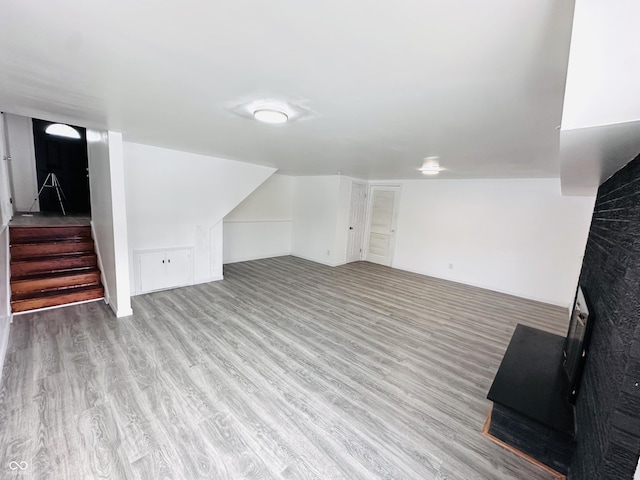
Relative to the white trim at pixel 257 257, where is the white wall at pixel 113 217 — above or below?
above

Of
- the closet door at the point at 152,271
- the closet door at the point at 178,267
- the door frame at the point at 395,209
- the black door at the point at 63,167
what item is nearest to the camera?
the closet door at the point at 152,271

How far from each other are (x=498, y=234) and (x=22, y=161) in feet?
33.6

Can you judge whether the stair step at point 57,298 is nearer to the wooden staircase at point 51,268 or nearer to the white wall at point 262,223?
the wooden staircase at point 51,268

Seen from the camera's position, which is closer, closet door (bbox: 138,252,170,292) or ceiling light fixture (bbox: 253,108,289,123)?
ceiling light fixture (bbox: 253,108,289,123)

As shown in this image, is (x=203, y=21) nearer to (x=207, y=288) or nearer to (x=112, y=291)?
(x=112, y=291)

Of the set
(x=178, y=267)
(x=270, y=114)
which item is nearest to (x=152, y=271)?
(x=178, y=267)

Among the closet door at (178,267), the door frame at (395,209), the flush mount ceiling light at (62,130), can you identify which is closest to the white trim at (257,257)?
the closet door at (178,267)

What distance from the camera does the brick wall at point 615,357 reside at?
2.93ft

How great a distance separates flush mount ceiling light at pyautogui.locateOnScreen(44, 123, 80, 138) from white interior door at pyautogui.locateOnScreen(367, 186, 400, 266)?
23.0 feet

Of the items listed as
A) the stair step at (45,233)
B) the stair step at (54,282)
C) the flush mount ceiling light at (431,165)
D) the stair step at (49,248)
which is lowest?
the stair step at (54,282)

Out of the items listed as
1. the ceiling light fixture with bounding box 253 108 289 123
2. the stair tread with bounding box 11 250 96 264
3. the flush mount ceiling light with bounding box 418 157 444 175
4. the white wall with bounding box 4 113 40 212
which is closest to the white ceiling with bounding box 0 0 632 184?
the ceiling light fixture with bounding box 253 108 289 123

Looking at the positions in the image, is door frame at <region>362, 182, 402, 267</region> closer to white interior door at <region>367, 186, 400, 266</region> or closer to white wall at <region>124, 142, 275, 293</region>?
white interior door at <region>367, 186, 400, 266</region>

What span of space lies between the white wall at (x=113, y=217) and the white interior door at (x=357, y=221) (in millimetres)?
4665

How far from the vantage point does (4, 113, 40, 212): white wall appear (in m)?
5.52
